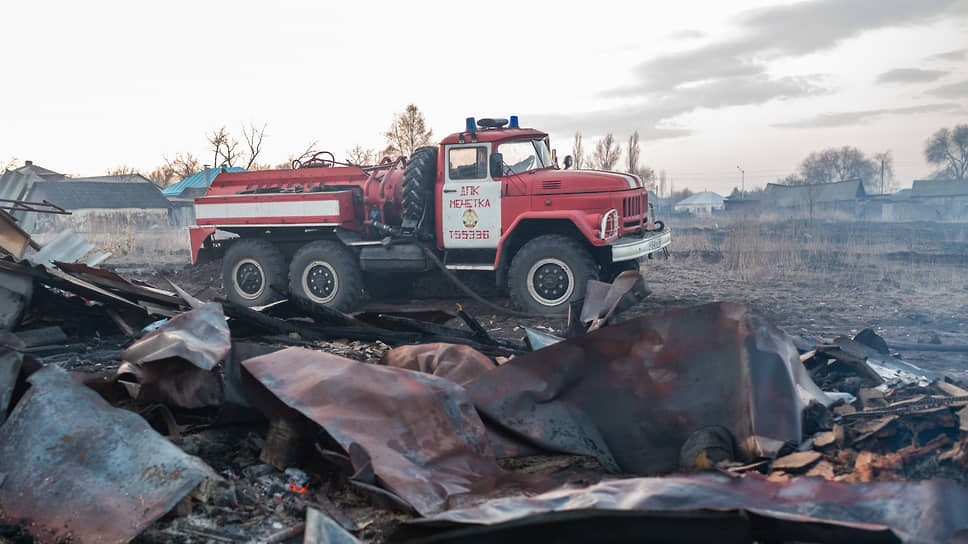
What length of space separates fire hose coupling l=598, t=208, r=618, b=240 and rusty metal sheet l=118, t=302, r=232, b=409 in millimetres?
5475

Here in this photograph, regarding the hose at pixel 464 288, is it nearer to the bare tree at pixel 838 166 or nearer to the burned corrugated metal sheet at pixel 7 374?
the burned corrugated metal sheet at pixel 7 374

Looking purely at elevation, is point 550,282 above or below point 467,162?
below

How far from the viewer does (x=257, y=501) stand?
2.36 meters

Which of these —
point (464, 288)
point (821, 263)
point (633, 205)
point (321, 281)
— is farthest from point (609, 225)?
point (821, 263)

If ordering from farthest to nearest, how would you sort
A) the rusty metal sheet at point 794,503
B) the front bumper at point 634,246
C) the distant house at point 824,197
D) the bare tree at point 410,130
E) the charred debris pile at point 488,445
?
1. the distant house at point 824,197
2. the bare tree at point 410,130
3. the front bumper at point 634,246
4. the charred debris pile at point 488,445
5. the rusty metal sheet at point 794,503

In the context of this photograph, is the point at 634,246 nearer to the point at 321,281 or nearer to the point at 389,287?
the point at 389,287

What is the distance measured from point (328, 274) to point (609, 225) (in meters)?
4.40

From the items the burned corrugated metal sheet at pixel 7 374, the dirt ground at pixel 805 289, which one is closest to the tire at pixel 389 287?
the dirt ground at pixel 805 289

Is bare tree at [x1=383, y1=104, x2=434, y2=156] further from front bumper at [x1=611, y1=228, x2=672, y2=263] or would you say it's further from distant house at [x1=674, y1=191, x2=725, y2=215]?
distant house at [x1=674, y1=191, x2=725, y2=215]

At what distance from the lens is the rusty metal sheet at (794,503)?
161cm

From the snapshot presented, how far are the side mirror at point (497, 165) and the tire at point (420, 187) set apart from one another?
1.00 m

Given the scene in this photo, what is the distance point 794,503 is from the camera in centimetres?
176

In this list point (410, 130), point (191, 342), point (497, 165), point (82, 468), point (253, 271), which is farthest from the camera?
point (410, 130)

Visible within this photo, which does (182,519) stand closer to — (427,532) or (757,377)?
(427,532)
